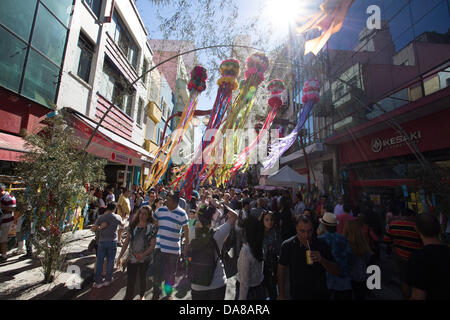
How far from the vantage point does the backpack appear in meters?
2.63

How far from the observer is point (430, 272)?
2047mm

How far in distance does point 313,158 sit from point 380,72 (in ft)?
24.1

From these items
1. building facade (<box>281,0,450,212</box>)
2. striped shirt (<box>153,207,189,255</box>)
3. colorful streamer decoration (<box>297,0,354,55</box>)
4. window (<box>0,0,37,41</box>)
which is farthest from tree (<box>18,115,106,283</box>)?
building facade (<box>281,0,450,212</box>)

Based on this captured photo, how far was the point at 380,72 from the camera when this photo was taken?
33.5 feet

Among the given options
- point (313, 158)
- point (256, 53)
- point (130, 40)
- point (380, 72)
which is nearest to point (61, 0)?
point (130, 40)

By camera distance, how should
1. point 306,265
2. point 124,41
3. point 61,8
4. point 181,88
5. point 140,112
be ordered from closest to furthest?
1. point 306,265
2. point 61,8
3. point 124,41
4. point 140,112
5. point 181,88

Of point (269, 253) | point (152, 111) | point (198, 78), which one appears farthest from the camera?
point (152, 111)

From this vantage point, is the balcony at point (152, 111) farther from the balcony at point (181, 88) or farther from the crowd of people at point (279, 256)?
the crowd of people at point (279, 256)

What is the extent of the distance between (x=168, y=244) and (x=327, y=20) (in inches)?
220

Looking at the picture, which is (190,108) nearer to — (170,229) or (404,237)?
(170,229)

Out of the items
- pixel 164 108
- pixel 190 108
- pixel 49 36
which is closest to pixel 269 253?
pixel 190 108

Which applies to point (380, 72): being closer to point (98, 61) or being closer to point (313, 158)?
point (313, 158)

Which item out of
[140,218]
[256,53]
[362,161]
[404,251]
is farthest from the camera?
[362,161]

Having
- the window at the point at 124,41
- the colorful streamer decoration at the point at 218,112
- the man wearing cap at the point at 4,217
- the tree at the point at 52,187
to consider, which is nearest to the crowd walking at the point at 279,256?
Result: the tree at the point at 52,187
